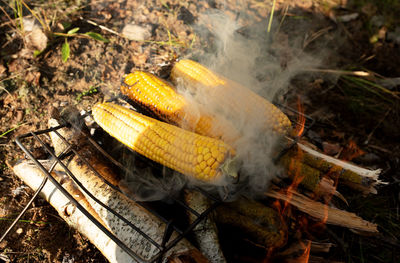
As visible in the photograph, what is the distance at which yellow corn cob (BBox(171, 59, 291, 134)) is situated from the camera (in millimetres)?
2203

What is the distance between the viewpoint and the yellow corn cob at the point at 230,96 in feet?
7.23

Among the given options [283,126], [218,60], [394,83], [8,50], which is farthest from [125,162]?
[394,83]

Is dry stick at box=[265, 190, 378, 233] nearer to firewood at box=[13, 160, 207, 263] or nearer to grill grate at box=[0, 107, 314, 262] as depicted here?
grill grate at box=[0, 107, 314, 262]

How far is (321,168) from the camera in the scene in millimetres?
2303

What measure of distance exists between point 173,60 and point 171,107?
1176 millimetres

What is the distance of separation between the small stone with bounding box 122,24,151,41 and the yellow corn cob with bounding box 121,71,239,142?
153 centimetres

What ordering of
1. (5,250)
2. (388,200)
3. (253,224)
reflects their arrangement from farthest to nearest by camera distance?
(388,200)
(5,250)
(253,224)

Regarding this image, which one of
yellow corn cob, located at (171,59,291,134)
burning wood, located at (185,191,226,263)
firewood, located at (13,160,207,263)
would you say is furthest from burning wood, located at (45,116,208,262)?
yellow corn cob, located at (171,59,291,134)

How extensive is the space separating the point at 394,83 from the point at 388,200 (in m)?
1.76

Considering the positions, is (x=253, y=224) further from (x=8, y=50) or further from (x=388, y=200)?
(x=8, y=50)

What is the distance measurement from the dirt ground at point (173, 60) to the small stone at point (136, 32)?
0.01 metres

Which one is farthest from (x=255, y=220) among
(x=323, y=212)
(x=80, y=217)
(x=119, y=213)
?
(x=80, y=217)

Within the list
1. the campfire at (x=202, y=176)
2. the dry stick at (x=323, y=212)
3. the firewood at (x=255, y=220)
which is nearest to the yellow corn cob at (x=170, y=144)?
the campfire at (x=202, y=176)

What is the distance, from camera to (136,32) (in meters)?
3.86
